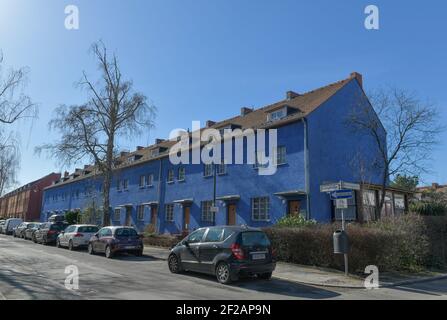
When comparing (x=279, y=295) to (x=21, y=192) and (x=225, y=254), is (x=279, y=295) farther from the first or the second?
(x=21, y=192)

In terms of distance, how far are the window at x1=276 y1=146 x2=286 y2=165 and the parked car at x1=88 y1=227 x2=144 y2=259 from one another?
9098 mm

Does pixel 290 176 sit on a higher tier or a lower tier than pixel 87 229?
higher

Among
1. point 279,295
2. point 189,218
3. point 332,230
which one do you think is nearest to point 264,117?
point 189,218

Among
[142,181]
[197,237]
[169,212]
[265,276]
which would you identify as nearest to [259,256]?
[265,276]

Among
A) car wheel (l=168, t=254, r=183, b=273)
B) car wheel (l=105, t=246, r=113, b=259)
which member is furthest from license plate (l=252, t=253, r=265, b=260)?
car wheel (l=105, t=246, r=113, b=259)

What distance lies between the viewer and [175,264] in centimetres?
1310

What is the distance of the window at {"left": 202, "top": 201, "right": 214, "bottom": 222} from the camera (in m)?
27.5

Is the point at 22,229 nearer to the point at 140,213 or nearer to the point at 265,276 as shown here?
the point at 140,213

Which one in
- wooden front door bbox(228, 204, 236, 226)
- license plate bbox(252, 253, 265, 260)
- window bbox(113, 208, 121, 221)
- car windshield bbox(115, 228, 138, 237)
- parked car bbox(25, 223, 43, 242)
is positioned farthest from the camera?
window bbox(113, 208, 121, 221)

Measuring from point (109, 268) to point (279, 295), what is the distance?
7.04 meters

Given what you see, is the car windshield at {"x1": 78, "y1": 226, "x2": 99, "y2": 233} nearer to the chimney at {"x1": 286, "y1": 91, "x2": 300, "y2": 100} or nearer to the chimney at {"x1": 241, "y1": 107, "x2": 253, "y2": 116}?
the chimney at {"x1": 241, "y1": 107, "x2": 253, "y2": 116}

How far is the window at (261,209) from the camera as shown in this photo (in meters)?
23.1

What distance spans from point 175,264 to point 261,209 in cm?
1114

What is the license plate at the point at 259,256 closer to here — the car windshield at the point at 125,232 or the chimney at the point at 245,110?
the car windshield at the point at 125,232
